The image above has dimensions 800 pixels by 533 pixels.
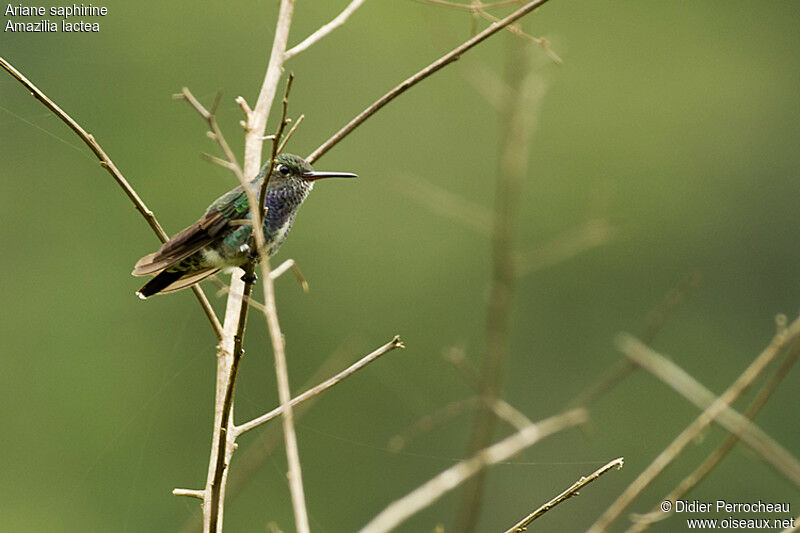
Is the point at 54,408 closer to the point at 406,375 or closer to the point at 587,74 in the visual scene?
the point at 406,375

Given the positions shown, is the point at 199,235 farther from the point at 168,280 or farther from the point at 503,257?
the point at 503,257

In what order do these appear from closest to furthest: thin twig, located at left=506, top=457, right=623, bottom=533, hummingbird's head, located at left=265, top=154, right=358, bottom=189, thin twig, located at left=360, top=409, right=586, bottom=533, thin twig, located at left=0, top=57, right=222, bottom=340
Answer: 1. thin twig, located at left=360, top=409, right=586, bottom=533
2. thin twig, located at left=506, top=457, right=623, bottom=533
3. thin twig, located at left=0, top=57, right=222, bottom=340
4. hummingbird's head, located at left=265, top=154, right=358, bottom=189

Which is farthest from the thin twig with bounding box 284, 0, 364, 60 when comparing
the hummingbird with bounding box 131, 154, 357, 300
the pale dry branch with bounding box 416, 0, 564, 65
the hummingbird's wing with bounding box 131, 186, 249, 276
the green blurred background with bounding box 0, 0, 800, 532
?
the green blurred background with bounding box 0, 0, 800, 532

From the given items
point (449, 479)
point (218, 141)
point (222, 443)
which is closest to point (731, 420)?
point (449, 479)

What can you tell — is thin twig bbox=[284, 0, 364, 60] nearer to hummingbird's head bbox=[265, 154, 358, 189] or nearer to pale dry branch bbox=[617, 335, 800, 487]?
hummingbird's head bbox=[265, 154, 358, 189]

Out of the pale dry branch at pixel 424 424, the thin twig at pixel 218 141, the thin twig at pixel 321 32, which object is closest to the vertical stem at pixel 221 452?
the thin twig at pixel 218 141

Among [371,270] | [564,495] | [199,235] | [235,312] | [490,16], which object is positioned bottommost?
[564,495]

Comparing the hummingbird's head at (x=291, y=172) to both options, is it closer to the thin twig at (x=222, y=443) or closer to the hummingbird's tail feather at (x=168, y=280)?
the hummingbird's tail feather at (x=168, y=280)
